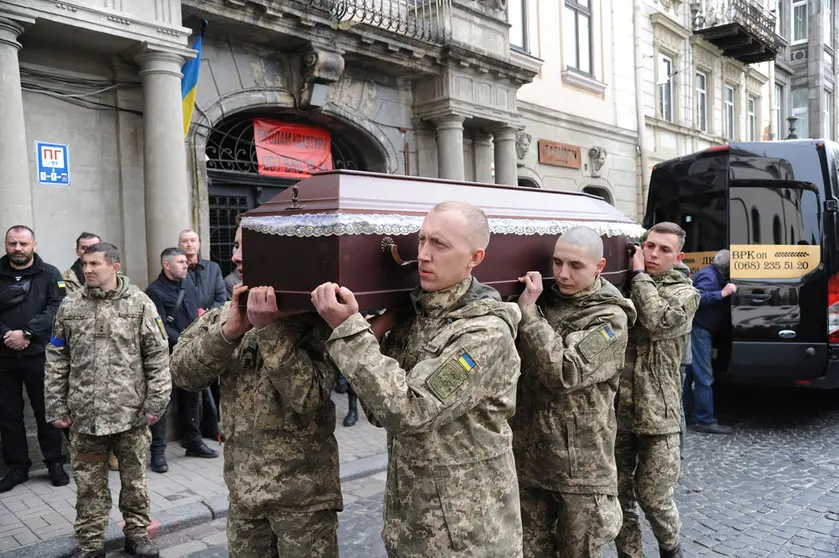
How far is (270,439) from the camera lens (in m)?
2.46

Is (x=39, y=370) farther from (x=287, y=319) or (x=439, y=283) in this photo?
(x=439, y=283)

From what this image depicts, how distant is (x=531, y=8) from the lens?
1204 cm

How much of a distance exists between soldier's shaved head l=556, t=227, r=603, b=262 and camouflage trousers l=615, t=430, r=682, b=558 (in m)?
1.24

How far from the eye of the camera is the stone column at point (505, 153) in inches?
410

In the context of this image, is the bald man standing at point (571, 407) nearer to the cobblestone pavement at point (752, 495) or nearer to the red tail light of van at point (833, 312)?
the cobblestone pavement at point (752, 495)

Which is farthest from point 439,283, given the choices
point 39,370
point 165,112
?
point 165,112

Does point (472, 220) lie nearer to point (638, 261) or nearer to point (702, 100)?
point (638, 261)

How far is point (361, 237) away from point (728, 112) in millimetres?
20311

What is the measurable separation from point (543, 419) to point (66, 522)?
3.35m

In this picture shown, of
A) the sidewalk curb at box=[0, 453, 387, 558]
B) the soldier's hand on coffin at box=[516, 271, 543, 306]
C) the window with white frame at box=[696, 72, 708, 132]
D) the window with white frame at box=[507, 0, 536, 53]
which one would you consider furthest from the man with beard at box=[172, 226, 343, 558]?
the window with white frame at box=[696, 72, 708, 132]

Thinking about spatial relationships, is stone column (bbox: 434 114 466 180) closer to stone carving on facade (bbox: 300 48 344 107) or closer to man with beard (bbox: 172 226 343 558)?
stone carving on facade (bbox: 300 48 344 107)

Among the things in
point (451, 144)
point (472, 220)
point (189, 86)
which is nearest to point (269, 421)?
point (472, 220)

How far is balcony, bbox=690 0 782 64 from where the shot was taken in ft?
55.2

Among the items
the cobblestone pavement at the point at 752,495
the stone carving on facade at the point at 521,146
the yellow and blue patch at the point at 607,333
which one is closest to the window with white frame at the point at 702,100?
the stone carving on facade at the point at 521,146
